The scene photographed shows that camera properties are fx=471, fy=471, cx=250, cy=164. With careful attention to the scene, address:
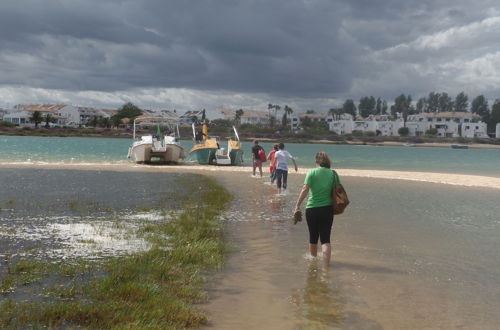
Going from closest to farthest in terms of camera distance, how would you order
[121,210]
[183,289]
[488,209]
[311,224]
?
[183,289], [311,224], [121,210], [488,209]

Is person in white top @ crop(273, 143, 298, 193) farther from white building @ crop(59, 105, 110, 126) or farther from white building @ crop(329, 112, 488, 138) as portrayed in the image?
white building @ crop(59, 105, 110, 126)

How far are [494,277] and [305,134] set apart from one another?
151 m

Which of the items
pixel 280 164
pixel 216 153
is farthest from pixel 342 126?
pixel 280 164

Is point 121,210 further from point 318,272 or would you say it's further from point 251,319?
point 251,319

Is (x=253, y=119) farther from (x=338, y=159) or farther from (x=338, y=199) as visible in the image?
(x=338, y=199)

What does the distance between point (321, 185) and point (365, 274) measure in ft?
4.61

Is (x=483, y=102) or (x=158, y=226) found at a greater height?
(x=483, y=102)

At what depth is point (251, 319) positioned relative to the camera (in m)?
4.86

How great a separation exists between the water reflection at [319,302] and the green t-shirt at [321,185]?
102 cm

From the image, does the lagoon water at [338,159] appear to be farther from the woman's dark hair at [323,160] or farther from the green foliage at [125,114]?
the green foliage at [125,114]

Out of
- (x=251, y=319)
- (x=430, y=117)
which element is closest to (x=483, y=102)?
(x=430, y=117)

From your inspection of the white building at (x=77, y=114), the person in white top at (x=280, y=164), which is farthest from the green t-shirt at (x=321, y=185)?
the white building at (x=77, y=114)

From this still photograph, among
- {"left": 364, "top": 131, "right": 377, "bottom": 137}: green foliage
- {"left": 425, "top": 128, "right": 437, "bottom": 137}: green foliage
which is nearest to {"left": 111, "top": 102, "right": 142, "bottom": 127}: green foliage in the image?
{"left": 364, "top": 131, "right": 377, "bottom": 137}: green foliage

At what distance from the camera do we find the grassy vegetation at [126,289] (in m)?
4.48
